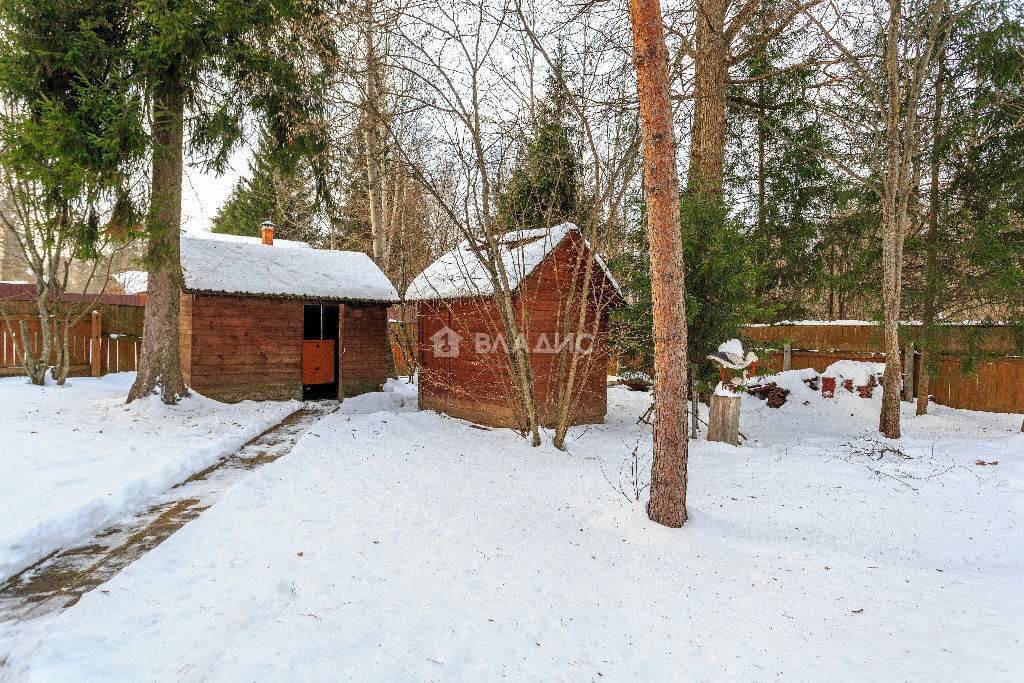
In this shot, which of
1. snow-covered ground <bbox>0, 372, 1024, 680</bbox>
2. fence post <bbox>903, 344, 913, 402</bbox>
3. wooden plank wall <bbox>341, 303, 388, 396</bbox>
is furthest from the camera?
wooden plank wall <bbox>341, 303, 388, 396</bbox>

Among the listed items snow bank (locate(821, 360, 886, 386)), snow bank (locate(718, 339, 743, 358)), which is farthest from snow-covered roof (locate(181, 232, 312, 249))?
snow bank (locate(821, 360, 886, 386))

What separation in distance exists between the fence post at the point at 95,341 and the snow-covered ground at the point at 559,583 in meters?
10.9

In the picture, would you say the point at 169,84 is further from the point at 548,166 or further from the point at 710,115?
the point at 710,115

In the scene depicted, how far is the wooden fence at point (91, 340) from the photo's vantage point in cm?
1259

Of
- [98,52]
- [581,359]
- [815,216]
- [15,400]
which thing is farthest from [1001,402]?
[15,400]

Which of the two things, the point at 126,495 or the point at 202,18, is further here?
the point at 202,18

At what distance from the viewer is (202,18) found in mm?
8773

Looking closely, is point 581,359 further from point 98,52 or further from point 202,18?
point 98,52

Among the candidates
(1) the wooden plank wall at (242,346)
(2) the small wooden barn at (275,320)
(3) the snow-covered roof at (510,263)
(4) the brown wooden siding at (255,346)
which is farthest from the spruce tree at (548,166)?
(1) the wooden plank wall at (242,346)

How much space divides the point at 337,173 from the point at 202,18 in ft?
12.5

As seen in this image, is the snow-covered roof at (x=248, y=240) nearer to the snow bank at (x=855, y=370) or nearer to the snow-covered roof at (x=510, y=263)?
the snow-covered roof at (x=510, y=263)

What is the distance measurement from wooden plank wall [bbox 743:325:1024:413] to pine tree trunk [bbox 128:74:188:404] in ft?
38.4

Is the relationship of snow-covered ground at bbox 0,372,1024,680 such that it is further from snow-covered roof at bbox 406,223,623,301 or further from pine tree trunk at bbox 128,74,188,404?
pine tree trunk at bbox 128,74,188,404

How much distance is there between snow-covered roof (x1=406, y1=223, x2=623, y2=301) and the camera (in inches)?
320
